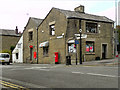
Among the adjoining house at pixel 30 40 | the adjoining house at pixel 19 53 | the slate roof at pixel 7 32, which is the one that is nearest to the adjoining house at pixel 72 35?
the adjoining house at pixel 30 40

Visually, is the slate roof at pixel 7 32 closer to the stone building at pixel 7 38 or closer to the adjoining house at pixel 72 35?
the stone building at pixel 7 38

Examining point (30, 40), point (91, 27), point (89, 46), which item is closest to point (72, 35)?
point (89, 46)

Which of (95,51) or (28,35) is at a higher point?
(28,35)

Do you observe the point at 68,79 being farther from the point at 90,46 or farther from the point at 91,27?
the point at 91,27

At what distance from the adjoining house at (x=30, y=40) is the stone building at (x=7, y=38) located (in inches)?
599

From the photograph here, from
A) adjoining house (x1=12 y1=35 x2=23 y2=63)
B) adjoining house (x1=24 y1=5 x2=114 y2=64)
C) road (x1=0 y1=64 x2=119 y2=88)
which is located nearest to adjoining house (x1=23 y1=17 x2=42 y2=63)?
adjoining house (x1=12 y1=35 x2=23 y2=63)

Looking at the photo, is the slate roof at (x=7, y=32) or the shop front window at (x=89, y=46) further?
the slate roof at (x=7, y=32)

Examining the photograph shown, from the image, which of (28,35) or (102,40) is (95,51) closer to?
(102,40)

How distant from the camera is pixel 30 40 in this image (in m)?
34.5

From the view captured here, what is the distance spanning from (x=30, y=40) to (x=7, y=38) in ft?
61.0

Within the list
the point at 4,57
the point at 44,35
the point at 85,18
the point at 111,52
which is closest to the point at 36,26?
the point at 44,35

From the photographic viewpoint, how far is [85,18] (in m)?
25.7

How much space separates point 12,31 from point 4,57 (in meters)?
26.6

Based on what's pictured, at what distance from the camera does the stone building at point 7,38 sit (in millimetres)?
49497
